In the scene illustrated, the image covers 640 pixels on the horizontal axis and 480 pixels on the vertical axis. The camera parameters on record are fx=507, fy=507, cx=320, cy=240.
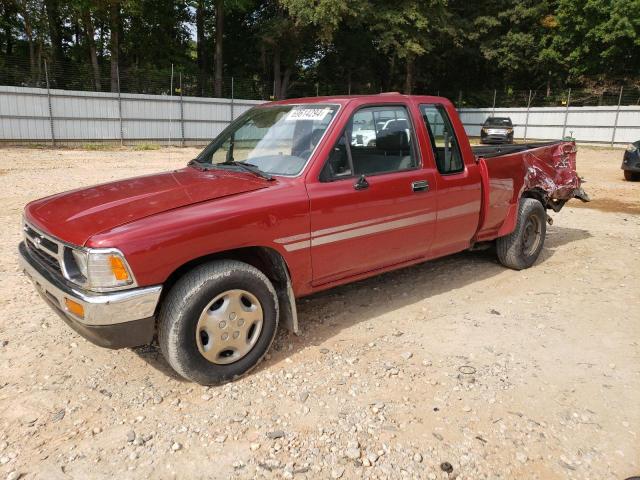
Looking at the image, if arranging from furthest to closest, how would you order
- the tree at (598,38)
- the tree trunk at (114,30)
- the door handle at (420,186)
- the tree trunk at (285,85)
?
1. the tree trunk at (285,85)
2. the tree at (598,38)
3. the tree trunk at (114,30)
4. the door handle at (420,186)

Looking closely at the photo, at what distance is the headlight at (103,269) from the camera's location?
2756 millimetres

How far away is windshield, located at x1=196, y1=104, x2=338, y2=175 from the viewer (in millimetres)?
3723

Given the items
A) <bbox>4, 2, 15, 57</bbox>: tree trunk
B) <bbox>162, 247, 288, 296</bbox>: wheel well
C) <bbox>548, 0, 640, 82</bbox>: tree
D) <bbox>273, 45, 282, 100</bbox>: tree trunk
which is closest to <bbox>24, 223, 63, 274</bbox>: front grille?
<bbox>162, 247, 288, 296</bbox>: wheel well

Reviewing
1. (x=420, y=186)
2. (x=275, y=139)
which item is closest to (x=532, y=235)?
(x=420, y=186)

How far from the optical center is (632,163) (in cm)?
1317

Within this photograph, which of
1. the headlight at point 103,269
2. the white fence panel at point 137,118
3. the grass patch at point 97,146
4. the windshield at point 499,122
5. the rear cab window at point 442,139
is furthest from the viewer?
the windshield at point 499,122

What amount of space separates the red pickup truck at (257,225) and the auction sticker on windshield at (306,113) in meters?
0.01

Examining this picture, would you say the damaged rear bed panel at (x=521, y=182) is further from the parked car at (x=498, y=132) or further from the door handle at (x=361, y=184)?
the parked car at (x=498, y=132)

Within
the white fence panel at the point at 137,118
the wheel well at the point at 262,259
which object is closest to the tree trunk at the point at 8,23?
the white fence panel at the point at 137,118

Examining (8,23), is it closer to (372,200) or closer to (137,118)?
(137,118)

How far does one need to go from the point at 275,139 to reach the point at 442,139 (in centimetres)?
159

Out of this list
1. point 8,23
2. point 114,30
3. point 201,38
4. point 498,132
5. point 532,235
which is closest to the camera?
point 532,235

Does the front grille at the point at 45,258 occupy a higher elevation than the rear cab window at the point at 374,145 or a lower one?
lower

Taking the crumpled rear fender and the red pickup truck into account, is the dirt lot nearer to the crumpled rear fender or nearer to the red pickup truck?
the red pickup truck
